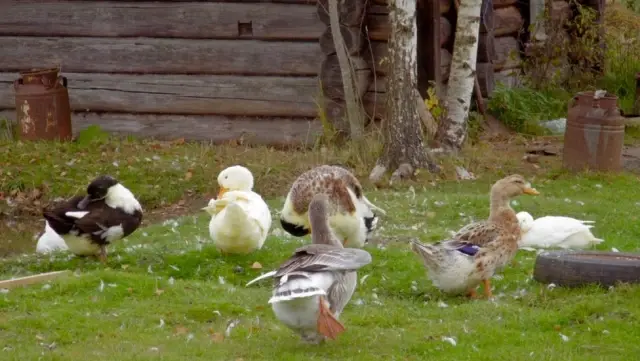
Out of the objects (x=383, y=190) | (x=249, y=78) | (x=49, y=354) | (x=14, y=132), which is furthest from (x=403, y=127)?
(x=49, y=354)

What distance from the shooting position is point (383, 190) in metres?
12.8

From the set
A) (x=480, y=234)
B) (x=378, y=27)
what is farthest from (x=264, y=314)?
(x=378, y=27)

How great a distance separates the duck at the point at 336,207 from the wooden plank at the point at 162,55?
5.95 metres

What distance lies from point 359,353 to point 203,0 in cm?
986

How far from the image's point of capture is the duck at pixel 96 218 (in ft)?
29.0

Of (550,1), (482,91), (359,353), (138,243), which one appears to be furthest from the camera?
(550,1)

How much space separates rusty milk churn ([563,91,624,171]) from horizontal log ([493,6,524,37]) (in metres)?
4.59

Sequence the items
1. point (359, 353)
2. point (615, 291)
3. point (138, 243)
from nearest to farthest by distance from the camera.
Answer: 1. point (359, 353)
2. point (615, 291)
3. point (138, 243)

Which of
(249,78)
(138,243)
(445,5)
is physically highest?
(445,5)

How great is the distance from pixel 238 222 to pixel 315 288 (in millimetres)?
2585

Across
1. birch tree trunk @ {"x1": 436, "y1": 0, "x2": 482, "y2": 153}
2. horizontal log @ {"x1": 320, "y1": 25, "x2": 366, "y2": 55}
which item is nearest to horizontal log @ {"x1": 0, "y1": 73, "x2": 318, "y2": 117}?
horizontal log @ {"x1": 320, "y1": 25, "x2": 366, "y2": 55}

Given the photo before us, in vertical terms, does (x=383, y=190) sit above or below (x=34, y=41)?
below

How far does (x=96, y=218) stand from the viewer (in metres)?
8.89

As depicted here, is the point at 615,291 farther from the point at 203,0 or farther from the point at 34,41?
the point at 34,41
